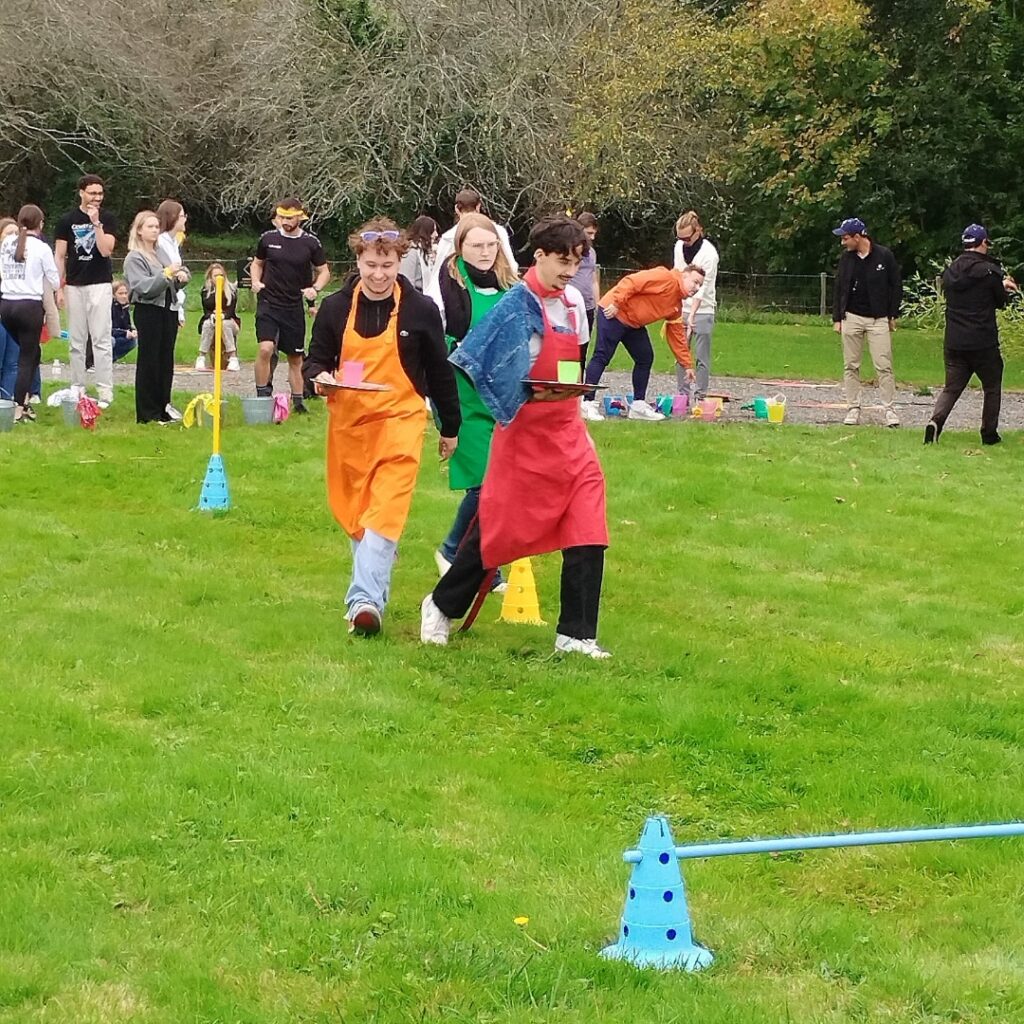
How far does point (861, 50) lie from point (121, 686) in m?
26.9

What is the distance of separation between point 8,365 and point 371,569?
8071 millimetres

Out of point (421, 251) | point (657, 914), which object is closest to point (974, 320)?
point (421, 251)

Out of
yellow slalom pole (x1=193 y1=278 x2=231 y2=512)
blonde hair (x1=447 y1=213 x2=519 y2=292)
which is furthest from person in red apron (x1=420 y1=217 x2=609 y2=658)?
yellow slalom pole (x1=193 y1=278 x2=231 y2=512)

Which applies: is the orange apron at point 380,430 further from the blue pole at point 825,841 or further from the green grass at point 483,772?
the blue pole at point 825,841

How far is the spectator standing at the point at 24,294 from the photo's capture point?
1327cm

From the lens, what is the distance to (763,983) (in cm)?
388

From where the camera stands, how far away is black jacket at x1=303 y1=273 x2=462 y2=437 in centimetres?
717

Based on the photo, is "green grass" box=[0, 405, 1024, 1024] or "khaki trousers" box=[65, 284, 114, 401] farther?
"khaki trousers" box=[65, 284, 114, 401]

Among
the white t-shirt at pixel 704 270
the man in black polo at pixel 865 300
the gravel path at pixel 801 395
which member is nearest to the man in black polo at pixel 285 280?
the gravel path at pixel 801 395

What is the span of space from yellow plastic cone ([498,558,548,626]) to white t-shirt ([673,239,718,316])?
320 inches

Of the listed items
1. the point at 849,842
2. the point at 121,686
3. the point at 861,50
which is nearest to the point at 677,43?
the point at 861,50

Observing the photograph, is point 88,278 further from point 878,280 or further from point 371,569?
point 371,569

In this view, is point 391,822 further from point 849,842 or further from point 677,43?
point 677,43

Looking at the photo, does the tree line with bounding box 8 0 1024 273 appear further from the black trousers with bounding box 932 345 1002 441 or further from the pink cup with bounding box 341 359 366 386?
the pink cup with bounding box 341 359 366 386
